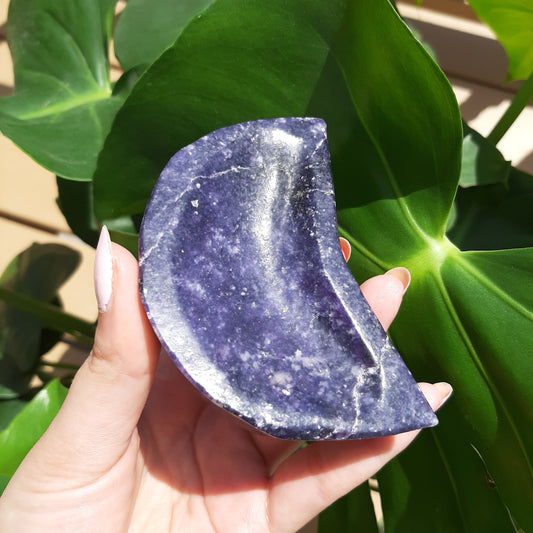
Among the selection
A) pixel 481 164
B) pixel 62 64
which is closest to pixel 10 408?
pixel 62 64

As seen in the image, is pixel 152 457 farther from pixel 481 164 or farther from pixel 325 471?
pixel 481 164

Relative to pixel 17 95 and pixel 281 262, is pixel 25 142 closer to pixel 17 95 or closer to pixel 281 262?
pixel 17 95

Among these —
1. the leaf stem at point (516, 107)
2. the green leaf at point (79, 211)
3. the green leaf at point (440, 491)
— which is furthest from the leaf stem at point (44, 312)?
the leaf stem at point (516, 107)

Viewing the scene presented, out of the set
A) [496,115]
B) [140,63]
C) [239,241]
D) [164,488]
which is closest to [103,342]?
[239,241]

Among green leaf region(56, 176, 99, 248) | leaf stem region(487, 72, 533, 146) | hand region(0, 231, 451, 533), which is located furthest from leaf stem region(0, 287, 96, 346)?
leaf stem region(487, 72, 533, 146)

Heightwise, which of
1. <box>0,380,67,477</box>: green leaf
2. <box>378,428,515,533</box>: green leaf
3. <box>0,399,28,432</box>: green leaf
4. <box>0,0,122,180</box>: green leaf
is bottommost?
<box>0,399,28,432</box>: green leaf

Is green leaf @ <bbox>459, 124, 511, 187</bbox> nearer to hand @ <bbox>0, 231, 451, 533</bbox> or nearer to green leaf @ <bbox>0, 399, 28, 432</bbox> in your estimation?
hand @ <bbox>0, 231, 451, 533</bbox>

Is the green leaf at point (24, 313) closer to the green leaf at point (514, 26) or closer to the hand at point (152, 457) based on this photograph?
the hand at point (152, 457)
